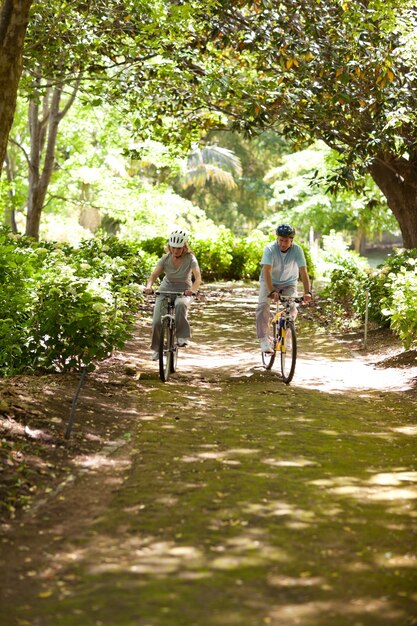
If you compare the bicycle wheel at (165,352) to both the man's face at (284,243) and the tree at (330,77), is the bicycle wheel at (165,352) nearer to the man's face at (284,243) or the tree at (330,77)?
the man's face at (284,243)

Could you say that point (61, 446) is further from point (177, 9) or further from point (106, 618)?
point (177, 9)

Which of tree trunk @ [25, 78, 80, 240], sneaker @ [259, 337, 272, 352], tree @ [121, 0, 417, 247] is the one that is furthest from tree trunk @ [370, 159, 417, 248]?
tree trunk @ [25, 78, 80, 240]

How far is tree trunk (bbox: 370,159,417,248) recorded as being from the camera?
19266 mm

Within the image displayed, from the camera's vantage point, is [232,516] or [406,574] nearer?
[406,574]

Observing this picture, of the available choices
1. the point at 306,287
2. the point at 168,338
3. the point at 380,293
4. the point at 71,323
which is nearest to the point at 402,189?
the point at 380,293

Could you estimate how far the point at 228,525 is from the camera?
5.77 m

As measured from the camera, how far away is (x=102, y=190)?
33.5m

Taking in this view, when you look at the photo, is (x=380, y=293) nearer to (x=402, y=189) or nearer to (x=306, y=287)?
(x=402, y=189)

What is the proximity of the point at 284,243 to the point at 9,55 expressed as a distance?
15.1 ft

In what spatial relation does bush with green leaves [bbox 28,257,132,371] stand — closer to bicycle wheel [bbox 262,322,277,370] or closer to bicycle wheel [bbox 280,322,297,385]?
bicycle wheel [bbox 280,322,297,385]

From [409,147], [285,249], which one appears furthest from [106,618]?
[409,147]

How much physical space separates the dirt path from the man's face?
7.91ft

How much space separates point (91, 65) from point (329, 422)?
10996 millimetres

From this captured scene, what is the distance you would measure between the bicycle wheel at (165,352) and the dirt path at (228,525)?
3.36ft
